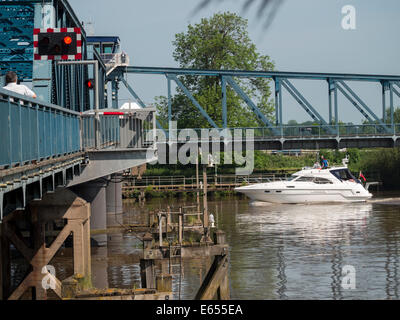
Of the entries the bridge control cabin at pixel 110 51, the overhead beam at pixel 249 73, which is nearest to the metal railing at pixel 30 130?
the bridge control cabin at pixel 110 51

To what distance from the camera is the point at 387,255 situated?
31.6 meters

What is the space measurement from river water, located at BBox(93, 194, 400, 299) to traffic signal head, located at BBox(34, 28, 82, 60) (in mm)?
8078

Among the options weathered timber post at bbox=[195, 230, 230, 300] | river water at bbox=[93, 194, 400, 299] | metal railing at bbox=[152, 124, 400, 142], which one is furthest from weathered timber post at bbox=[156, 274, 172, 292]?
metal railing at bbox=[152, 124, 400, 142]

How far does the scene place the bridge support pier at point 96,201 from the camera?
3319 centimetres

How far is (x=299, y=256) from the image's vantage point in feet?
103

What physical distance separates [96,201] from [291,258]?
28.5 ft

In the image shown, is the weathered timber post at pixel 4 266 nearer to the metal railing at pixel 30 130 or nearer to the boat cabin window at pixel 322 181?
the metal railing at pixel 30 130

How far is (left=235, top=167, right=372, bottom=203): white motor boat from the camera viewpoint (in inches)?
2341

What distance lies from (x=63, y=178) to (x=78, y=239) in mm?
3248

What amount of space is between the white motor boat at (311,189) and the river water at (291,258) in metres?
8.54

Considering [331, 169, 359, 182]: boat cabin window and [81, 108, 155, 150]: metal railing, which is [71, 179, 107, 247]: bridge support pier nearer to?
[81, 108, 155, 150]: metal railing

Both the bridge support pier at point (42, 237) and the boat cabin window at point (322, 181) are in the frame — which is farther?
the boat cabin window at point (322, 181)
